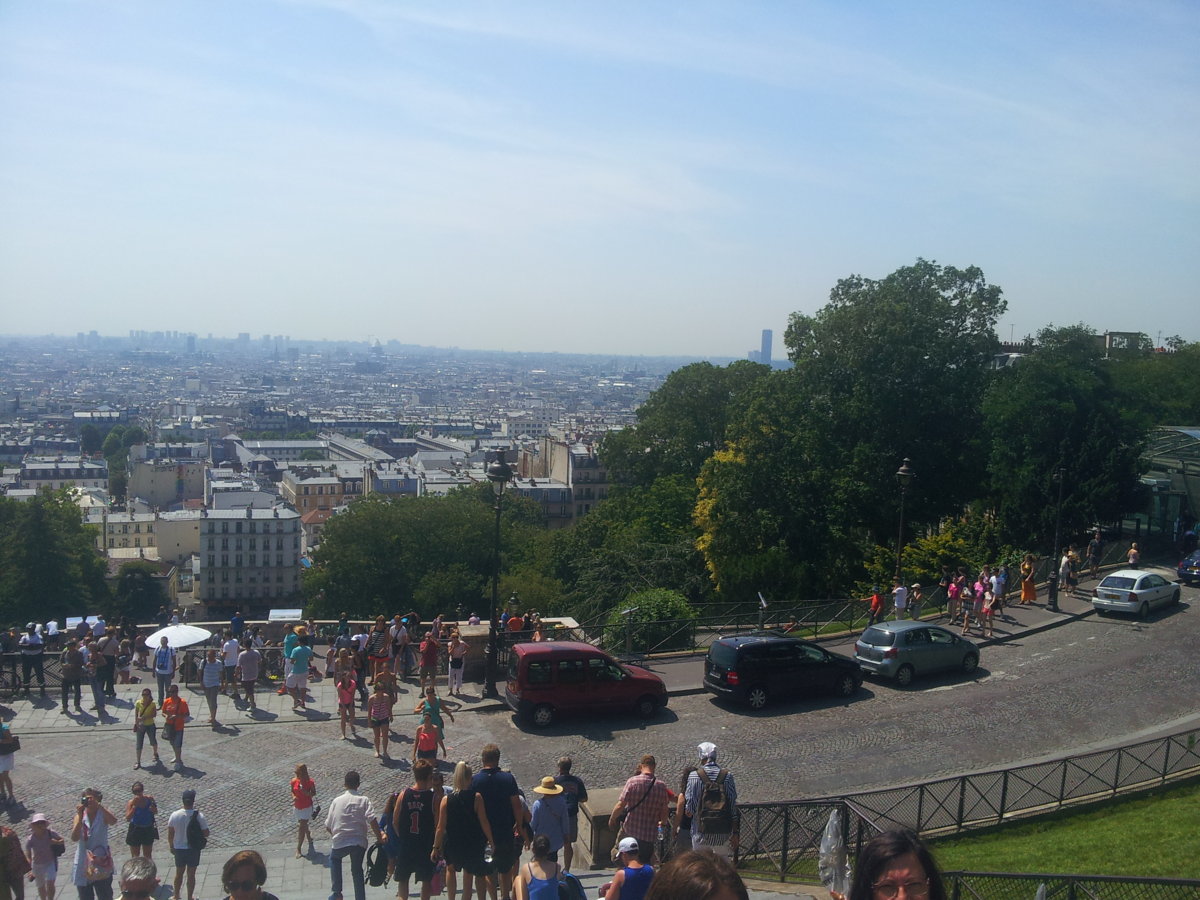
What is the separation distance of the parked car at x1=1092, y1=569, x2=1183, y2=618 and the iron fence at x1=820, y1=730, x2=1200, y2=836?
28.9ft

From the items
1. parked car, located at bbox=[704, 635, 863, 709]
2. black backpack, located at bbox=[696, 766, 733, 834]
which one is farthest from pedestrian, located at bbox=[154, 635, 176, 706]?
black backpack, located at bbox=[696, 766, 733, 834]

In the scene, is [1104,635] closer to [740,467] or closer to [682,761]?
[682,761]

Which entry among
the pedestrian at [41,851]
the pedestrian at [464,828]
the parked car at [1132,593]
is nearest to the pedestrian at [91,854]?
the pedestrian at [41,851]

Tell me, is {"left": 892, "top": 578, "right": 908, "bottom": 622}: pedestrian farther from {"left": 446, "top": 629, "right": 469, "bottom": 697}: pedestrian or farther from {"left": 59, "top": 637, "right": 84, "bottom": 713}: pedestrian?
{"left": 59, "top": 637, "right": 84, "bottom": 713}: pedestrian

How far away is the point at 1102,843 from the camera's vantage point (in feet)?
41.9

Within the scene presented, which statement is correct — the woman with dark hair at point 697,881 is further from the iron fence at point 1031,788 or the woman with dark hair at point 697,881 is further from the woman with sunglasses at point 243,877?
the iron fence at point 1031,788

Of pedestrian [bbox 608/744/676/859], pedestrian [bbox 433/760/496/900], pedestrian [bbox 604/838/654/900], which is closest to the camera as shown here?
pedestrian [bbox 604/838/654/900]

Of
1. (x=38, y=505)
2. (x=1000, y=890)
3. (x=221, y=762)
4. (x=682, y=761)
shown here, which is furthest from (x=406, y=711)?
(x=38, y=505)

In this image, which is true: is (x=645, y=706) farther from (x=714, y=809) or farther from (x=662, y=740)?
(x=714, y=809)

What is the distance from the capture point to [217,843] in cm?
1352

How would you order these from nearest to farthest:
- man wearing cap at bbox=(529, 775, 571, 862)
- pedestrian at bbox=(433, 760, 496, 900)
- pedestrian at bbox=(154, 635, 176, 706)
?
pedestrian at bbox=(433, 760, 496, 900)
man wearing cap at bbox=(529, 775, 571, 862)
pedestrian at bbox=(154, 635, 176, 706)

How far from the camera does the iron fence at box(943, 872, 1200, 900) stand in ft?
29.5

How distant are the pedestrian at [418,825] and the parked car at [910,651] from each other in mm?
12230

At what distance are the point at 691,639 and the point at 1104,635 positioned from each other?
9059 millimetres
